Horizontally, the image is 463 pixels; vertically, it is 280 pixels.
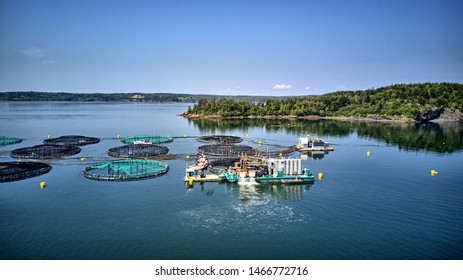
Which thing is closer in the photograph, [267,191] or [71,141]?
[267,191]

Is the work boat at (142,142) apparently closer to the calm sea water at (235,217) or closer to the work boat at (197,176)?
the calm sea water at (235,217)

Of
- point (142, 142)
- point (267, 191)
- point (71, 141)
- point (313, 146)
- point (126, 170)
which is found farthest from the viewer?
point (142, 142)

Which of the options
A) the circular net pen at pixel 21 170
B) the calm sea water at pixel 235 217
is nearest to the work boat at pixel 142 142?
the calm sea water at pixel 235 217

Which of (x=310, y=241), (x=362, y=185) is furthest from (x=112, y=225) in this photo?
(x=362, y=185)

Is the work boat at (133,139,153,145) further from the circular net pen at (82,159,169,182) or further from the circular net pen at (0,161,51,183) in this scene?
the circular net pen at (0,161,51,183)

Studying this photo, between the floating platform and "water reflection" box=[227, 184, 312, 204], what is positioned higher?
the floating platform

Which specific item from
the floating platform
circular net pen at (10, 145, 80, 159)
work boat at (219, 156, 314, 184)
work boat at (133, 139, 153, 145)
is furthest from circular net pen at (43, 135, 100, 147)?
work boat at (219, 156, 314, 184)

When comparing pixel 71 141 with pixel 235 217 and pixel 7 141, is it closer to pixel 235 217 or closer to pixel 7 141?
pixel 7 141

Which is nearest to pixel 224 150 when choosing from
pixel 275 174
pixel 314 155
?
pixel 314 155
